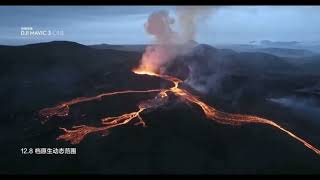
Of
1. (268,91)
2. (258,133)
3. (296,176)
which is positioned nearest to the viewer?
(296,176)

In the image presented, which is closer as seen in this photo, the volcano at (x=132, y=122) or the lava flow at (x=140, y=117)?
the volcano at (x=132, y=122)

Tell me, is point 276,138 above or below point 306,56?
below

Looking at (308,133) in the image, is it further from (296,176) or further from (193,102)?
(193,102)

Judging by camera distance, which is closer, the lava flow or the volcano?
the volcano

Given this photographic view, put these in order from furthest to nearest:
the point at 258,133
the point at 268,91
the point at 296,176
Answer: the point at 268,91 < the point at 258,133 < the point at 296,176

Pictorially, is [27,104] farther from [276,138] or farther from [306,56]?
[306,56]

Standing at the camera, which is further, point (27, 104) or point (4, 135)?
point (27, 104)

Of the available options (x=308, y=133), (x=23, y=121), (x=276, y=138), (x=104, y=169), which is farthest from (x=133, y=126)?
(x=308, y=133)
